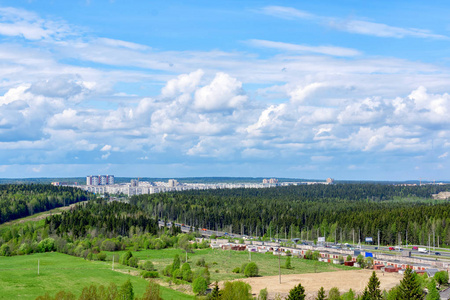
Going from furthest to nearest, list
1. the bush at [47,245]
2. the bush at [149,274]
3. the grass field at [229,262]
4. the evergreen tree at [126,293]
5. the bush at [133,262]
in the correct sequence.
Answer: the bush at [47,245], the bush at [133,262], the grass field at [229,262], the bush at [149,274], the evergreen tree at [126,293]

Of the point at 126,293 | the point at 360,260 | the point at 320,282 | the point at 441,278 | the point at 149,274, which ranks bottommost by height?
the point at 320,282

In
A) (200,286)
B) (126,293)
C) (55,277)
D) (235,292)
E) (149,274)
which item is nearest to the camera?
(235,292)

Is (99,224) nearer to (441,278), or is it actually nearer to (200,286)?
(200,286)

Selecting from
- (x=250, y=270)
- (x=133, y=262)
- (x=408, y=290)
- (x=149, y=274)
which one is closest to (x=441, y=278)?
(x=408, y=290)

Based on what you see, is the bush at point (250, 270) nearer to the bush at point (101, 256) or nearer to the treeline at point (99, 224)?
the bush at point (101, 256)

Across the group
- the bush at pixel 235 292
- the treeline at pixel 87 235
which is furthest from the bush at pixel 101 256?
the bush at pixel 235 292

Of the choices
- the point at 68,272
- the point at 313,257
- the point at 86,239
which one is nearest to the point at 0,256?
the point at 86,239

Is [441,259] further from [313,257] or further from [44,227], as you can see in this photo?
[44,227]

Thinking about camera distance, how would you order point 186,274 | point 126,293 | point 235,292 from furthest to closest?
point 186,274
point 126,293
point 235,292
